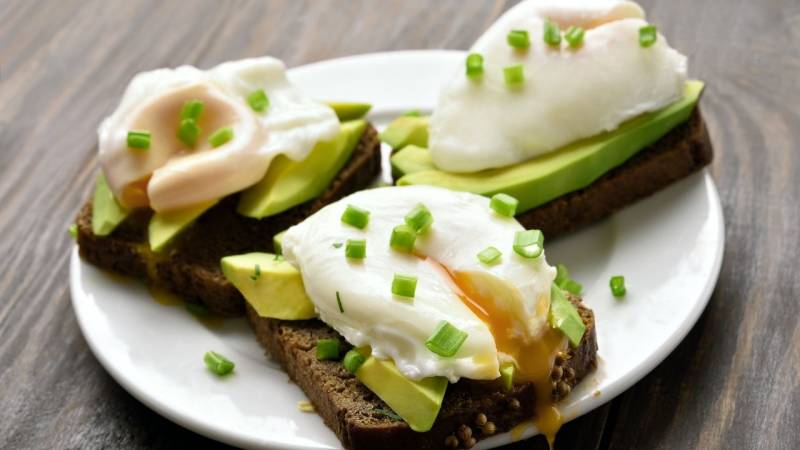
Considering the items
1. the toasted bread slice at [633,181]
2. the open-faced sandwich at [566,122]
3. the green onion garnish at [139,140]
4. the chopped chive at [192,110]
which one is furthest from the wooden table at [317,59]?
the chopped chive at [192,110]

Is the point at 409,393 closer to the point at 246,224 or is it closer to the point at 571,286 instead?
the point at 571,286

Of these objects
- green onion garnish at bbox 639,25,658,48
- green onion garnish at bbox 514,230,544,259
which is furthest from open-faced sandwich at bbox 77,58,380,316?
green onion garnish at bbox 639,25,658,48

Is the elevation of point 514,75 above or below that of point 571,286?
above

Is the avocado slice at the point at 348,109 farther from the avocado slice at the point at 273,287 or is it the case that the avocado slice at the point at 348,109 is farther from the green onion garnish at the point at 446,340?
the green onion garnish at the point at 446,340

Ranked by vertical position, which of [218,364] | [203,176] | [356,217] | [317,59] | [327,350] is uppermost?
[356,217]

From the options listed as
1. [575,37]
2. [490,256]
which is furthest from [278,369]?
[575,37]
